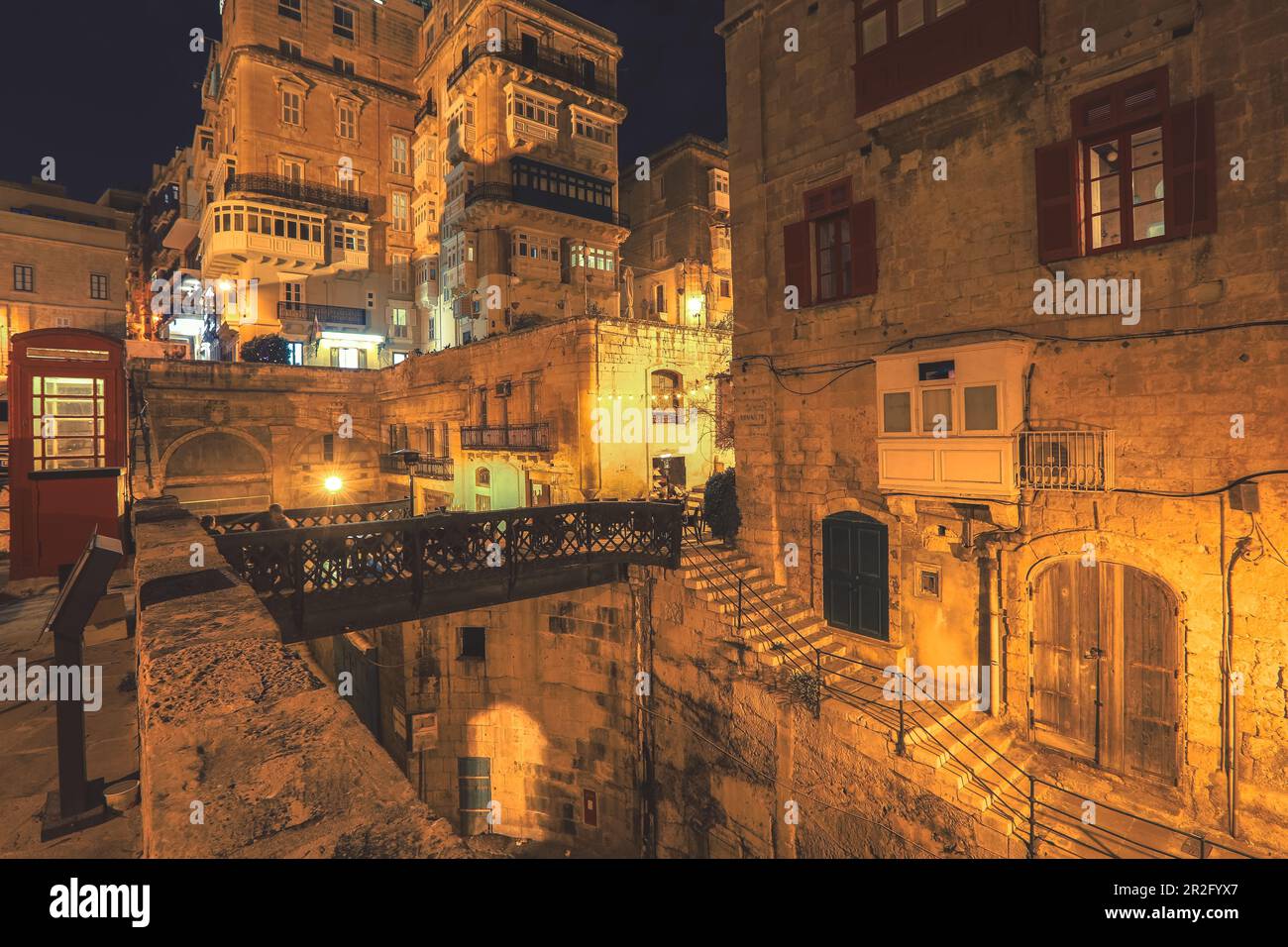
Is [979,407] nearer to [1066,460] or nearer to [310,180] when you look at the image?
[1066,460]

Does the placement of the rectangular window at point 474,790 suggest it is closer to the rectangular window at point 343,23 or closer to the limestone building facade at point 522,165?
the limestone building facade at point 522,165

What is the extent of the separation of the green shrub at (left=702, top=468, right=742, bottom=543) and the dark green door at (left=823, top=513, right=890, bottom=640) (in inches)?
91.7

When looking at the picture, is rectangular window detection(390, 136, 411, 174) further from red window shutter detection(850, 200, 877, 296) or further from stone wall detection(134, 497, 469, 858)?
stone wall detection(134, 497, 469, 858)

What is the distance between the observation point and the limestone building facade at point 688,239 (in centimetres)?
3616

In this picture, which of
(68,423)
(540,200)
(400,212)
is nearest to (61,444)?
(68,423)

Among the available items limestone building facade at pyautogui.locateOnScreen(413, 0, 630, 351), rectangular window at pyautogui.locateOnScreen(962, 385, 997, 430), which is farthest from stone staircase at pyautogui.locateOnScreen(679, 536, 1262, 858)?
limestone building facade at pyautogui.locateOnScreen(413, 0, 630, 351)

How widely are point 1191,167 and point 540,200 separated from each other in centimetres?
2947

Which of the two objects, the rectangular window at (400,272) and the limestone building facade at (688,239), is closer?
the limestone building facade at (688,239)

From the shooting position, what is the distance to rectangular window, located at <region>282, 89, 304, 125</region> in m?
34.2

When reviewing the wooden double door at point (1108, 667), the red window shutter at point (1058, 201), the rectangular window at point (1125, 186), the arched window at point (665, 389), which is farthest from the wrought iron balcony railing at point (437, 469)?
the rectangular window at point (1125, 186)

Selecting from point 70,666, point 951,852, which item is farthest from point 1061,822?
point 70,666

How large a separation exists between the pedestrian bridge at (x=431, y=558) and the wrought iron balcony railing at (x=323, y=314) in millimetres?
25595

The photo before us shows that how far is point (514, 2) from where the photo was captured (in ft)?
103
